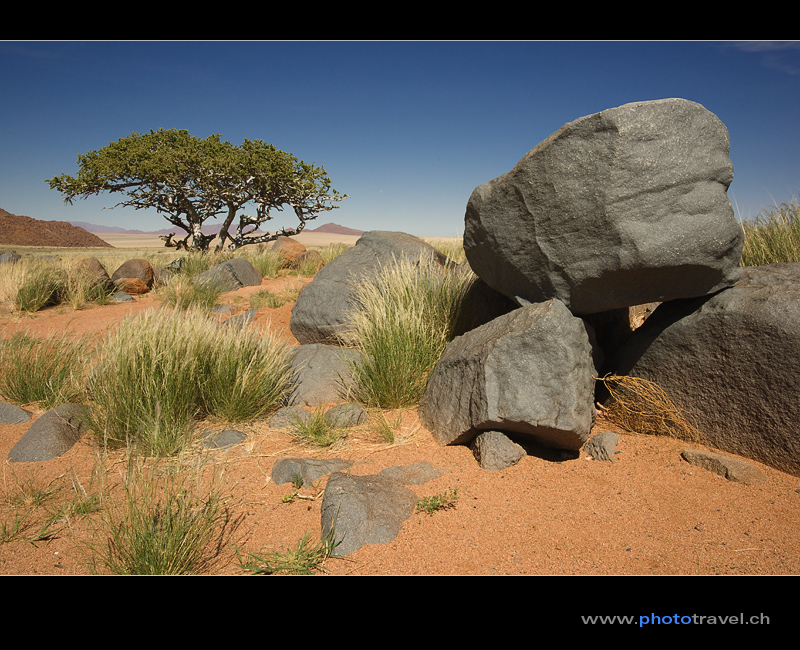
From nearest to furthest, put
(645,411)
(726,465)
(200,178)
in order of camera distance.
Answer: (726,465)
(645,411)
(200,178)

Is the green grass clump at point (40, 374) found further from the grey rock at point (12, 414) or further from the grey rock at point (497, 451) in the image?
the grey rock at point (497, 451)

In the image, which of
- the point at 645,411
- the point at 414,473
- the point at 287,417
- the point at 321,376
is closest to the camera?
the point at 414,473

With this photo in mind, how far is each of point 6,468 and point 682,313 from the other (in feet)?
14.9

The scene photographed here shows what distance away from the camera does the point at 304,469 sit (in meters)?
2.91

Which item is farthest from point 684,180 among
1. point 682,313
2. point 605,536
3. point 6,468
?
point 6,468

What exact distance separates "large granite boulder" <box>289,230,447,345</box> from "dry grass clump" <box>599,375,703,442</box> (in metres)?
2.55

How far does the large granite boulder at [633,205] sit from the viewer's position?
8.66 feet

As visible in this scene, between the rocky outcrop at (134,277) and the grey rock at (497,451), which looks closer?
the grey rock at (497,451)

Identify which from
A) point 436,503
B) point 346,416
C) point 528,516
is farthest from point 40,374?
point 528,516

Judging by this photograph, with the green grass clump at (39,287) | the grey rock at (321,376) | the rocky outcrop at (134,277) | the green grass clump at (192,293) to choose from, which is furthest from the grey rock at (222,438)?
the rocky outcrop at (134,277)

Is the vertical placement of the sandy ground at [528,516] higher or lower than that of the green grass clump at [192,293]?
lower

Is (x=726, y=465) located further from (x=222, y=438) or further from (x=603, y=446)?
(x=222, y=438)

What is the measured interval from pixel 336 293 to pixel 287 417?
215 cm

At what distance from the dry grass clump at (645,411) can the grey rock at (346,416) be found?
1.80 meters
